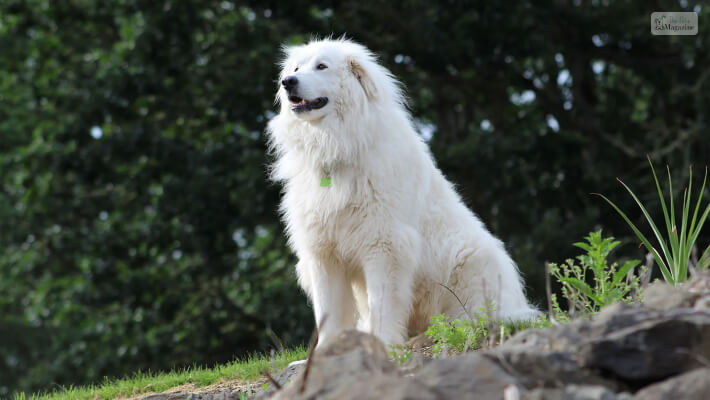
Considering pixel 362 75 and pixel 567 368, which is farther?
pixel 362 75

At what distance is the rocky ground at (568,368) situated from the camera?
2262 millimetres

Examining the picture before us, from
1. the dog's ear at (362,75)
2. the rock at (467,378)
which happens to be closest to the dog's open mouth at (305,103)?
the dog's ear at (362,75)

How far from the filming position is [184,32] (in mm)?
12023

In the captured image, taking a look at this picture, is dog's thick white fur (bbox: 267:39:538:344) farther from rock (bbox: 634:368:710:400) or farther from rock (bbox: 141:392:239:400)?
rock (bbox: 634:368:710:400)

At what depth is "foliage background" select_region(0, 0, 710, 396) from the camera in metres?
11.4

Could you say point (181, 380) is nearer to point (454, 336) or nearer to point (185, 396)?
point (185, 396)

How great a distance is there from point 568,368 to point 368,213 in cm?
231

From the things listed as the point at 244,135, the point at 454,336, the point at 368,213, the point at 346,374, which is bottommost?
the point at 454,336

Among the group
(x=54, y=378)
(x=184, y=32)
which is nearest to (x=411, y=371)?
(x=184, y=32)

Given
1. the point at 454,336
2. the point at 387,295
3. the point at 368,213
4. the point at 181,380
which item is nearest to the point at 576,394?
the point at 454,336

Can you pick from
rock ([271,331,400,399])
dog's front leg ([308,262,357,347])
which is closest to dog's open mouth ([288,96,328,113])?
dog's front leg ([308,262,357,347])

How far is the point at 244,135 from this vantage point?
39.6 feet

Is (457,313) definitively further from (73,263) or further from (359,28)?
(73,263)

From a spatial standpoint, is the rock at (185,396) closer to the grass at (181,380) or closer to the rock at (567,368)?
the grass at (181,380)
